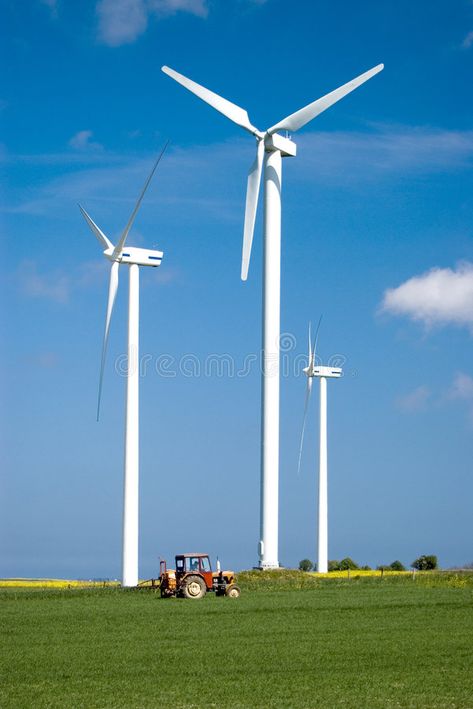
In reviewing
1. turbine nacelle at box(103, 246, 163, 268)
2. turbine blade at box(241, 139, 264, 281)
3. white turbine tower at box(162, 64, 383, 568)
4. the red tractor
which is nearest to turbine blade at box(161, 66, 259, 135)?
white turbine tower at box(162, 64, 383, 568)

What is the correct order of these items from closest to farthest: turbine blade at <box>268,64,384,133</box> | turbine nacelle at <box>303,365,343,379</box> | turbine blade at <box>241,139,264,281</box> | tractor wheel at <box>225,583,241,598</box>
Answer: tractor wheel at <box>225,583,241,598</box>, turbine blade at <box>241,139,264,281</box>, turbine blade at <box>268,64,384,133</box>, turbine nacelle at <box>303,365,343,379</box>

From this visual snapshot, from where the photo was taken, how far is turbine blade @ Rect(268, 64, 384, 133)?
179ft

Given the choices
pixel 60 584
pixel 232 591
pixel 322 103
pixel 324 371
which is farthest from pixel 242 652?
pixel 324 371

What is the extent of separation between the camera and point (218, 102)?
5541 cm

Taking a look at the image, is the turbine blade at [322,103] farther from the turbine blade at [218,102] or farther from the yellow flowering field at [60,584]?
the yellow flowering field at [60,584]

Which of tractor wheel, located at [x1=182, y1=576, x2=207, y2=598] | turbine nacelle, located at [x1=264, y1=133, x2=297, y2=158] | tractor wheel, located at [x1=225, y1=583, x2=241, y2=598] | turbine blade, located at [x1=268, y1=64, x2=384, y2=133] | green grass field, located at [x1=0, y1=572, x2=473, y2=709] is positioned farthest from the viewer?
turbine nacelle, located at [x1=264, y1=133, x2=297, y2=158]

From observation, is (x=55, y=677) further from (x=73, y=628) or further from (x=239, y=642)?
(x=73, y=628)

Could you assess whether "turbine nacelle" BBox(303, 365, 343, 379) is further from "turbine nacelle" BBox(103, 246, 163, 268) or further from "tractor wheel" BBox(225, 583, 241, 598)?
"tractor wheel" BBox(225, 583, 241, 598)

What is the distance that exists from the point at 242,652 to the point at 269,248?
31.1 meters

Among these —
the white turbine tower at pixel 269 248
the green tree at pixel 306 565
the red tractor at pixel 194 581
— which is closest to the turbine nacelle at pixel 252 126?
the white turbine tower at pixel 269 248

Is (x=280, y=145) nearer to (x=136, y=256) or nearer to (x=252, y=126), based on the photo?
(x=252, y=126)

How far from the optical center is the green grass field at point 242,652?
835 inches

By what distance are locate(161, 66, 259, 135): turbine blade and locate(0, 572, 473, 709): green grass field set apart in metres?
24.8

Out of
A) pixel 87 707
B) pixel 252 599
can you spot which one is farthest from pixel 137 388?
pixel 87 707
